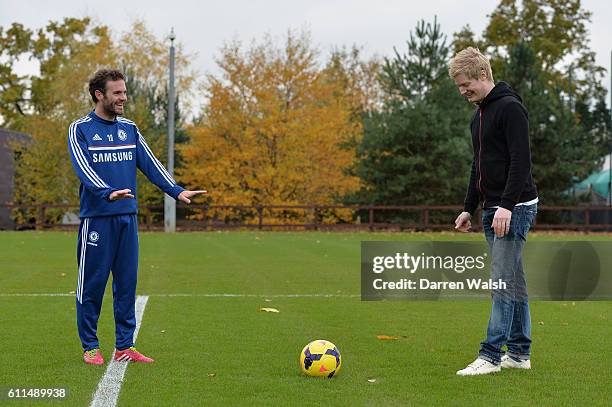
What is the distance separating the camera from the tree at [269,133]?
1499 inches

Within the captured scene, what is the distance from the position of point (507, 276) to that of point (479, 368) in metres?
0.67

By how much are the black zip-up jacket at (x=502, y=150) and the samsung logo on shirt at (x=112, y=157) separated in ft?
8.18

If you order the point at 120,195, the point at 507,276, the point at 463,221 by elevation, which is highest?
the point at 120,195

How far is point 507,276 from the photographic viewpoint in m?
6.07

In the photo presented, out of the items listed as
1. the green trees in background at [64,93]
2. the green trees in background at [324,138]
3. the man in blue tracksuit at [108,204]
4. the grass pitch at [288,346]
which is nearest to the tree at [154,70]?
the green trees in background at [64,93]

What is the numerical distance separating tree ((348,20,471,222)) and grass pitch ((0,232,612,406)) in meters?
23.1

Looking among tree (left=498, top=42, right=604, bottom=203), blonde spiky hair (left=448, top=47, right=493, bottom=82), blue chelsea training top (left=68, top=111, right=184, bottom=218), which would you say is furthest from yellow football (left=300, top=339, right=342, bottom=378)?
tree (left=498, top=42, right=604, bottom=203)

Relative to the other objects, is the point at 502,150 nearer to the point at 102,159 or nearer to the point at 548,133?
the point at 102,159

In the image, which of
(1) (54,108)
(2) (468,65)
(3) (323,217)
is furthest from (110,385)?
(1) (54,108)

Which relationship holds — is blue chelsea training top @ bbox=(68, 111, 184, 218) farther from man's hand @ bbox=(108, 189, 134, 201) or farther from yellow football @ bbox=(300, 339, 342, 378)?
yellow football @ bbox=(300, 339, 342, 378)

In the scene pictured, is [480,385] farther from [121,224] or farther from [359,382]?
[121,224]

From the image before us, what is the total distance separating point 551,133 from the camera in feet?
125

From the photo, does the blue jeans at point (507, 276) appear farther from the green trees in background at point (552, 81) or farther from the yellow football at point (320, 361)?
the green trees in background at point (552, 81)

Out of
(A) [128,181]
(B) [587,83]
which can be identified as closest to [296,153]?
(B) [587,83]
